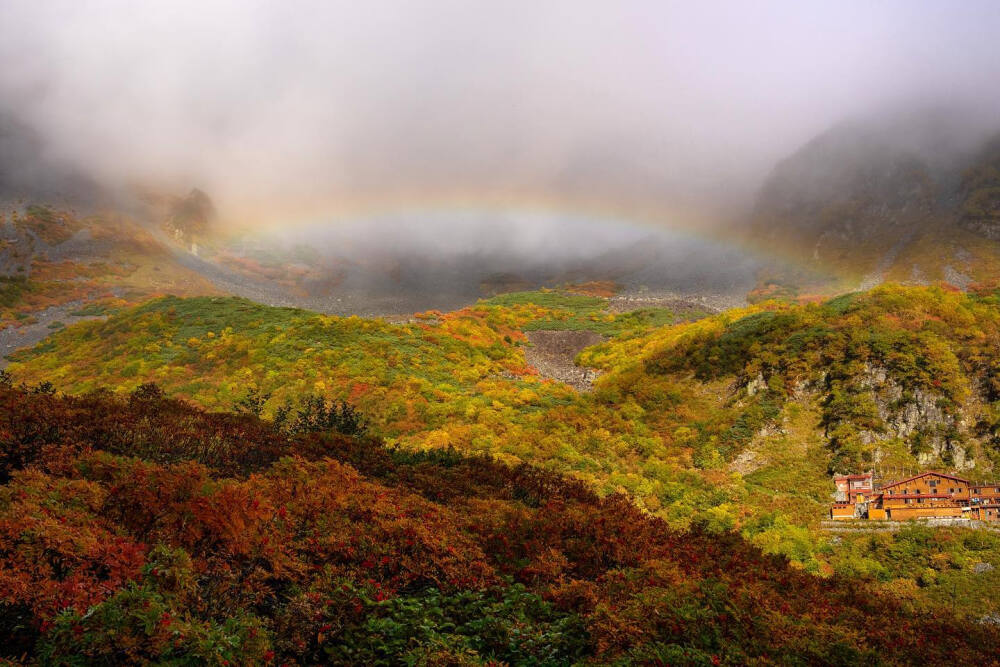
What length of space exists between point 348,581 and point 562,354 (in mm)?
47531

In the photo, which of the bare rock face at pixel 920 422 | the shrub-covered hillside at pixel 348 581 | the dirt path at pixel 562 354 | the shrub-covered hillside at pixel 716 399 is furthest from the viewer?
the dirt path at pixel 562 354

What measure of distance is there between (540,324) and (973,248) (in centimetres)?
10293

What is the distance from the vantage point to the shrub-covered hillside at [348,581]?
4789 mm

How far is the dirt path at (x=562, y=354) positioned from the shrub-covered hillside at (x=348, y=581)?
1218 inches

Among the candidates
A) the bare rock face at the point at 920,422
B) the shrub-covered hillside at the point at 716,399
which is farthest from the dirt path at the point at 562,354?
the bare rock face at the point at 920,422

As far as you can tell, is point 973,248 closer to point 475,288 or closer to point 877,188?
point 877,188

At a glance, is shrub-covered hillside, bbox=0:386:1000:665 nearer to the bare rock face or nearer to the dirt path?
the bare rock face

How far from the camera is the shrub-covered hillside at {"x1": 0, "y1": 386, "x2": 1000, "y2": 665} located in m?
4.79

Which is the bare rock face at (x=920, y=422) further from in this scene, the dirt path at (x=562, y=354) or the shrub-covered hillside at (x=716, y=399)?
the dirt path at (x=562, y=354)

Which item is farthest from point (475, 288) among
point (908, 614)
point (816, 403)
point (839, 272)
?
point (908, 614)

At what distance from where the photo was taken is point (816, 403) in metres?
23.2

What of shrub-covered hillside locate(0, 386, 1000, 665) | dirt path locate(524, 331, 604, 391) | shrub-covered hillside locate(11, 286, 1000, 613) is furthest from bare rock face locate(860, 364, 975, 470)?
dirt path locate(524, 331, 604, 391)

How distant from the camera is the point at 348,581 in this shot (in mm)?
6223

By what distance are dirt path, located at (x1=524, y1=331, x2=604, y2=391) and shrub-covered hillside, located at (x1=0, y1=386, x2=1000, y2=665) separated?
3094cm
